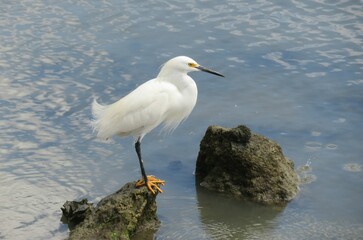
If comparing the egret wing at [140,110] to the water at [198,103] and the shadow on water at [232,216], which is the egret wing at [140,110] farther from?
the shadow on water at [232,216]

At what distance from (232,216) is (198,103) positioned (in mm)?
3250

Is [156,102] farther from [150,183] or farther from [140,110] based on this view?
[150,183]

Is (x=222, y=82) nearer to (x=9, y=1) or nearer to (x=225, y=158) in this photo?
(x=225, y=158)

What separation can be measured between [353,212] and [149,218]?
94.7 inches

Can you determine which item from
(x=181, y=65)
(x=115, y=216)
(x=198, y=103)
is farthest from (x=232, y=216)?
(x=198, y=103)

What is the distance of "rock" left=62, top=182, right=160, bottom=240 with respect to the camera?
24.5 ft

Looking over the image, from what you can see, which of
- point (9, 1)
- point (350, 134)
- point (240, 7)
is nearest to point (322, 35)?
point (240, 7)

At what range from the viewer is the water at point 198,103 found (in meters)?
8.47

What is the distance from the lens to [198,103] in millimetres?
11320

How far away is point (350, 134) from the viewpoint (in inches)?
410

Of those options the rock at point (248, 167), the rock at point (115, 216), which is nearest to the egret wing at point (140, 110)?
the rock at point (115, 216)

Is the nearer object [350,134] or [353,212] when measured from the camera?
[353,212]

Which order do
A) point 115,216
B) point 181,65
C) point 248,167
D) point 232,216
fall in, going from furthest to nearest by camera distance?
point 248,167 → point 232,216 → point 181,65 → point 115,216

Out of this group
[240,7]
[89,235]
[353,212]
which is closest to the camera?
[89,235]
